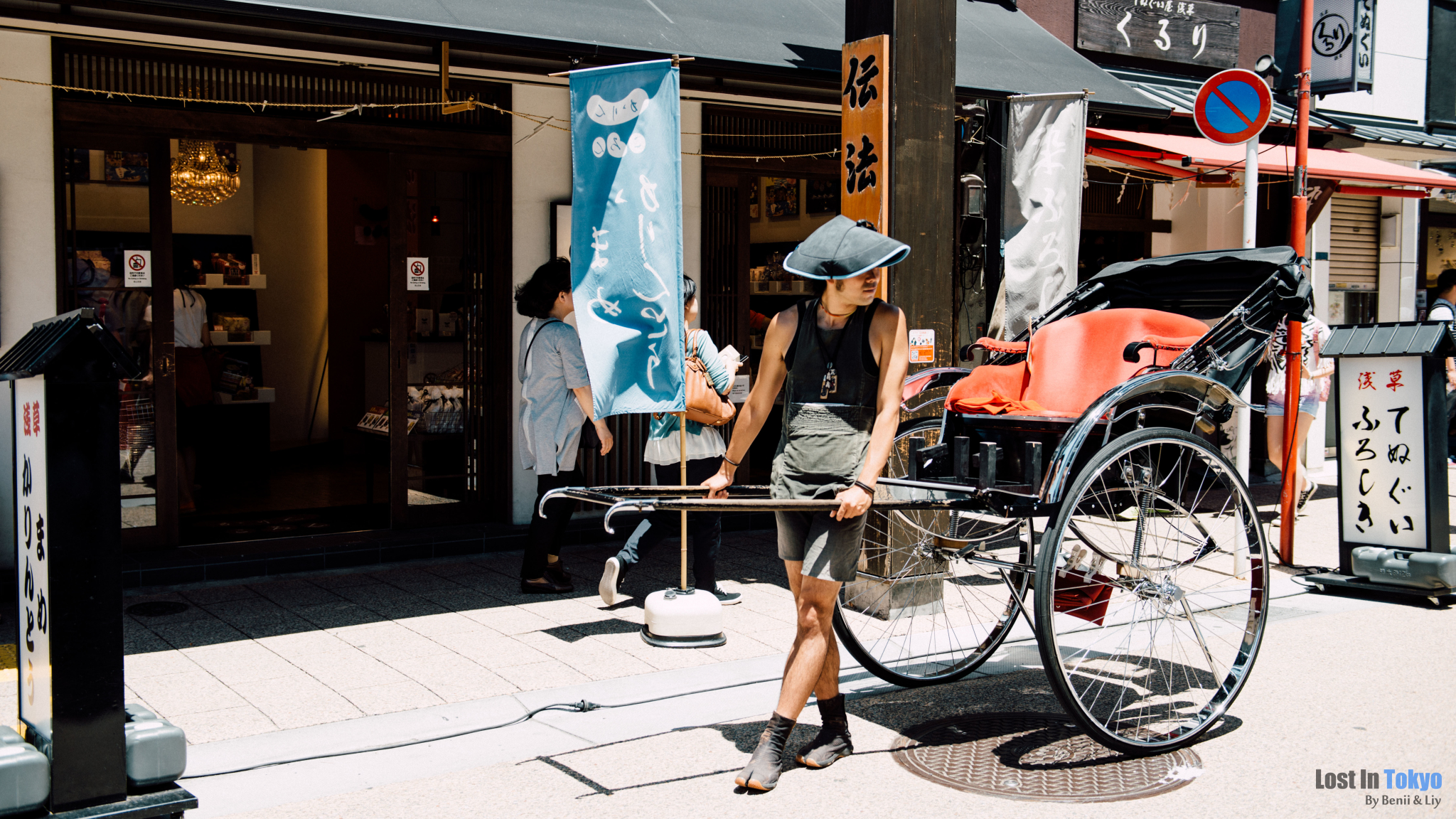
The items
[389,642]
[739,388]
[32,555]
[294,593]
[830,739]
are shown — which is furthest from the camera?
[739,388]

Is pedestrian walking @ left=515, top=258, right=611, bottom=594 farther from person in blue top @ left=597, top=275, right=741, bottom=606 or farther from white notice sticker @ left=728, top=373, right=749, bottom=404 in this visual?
white notice sticker @ left=728, top=373, right=749, bottom=404

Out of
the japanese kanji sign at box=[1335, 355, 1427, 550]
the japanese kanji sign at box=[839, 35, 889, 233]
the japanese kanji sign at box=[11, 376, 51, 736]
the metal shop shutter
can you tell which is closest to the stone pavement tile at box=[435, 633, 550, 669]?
the japanese kanji sign at box=[11, 376, 51, 736]

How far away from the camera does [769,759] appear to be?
4316mm

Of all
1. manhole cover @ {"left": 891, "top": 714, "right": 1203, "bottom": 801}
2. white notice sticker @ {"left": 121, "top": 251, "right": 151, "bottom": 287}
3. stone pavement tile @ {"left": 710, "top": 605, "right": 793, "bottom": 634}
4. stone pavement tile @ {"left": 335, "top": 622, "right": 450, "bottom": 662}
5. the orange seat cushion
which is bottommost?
manhole cover @ {"left": 891, "top": 714, "right": 1203, "bottom": 801}

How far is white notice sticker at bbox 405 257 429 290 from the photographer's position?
8492 millimetres

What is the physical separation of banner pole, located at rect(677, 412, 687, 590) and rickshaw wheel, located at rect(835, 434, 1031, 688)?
867mm

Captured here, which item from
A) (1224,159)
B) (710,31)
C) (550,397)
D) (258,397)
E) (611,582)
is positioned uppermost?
(710,31)

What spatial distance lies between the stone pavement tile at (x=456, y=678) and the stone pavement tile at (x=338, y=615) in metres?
0.85

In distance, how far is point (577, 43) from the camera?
21.2 ft

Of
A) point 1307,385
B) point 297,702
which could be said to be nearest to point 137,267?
point 297,702

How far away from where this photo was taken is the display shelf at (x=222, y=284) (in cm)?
1198

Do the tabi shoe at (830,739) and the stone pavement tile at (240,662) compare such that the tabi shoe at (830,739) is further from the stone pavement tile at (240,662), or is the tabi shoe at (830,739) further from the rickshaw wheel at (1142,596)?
the stone pavement tile at (240,662)

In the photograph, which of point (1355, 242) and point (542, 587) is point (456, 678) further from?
point (1355, 242)

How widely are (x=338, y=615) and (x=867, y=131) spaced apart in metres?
4.02
